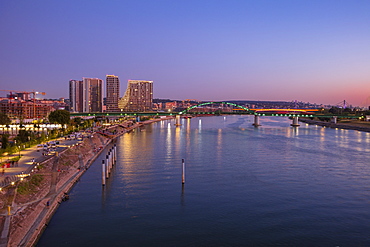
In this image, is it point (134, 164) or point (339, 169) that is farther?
point (134, 164)

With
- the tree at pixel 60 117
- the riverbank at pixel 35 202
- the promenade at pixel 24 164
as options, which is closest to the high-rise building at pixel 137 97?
the tree at pixel 60 117

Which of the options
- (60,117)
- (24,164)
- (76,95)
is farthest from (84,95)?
(24,164)

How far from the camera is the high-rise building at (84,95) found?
150875mm

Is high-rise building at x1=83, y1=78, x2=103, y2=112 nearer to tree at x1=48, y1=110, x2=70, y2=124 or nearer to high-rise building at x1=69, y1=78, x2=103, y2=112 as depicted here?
high-rise building at x1=69, y1=78, x2=103, y2=112

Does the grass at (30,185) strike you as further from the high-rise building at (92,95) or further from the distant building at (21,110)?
the high-rise building at (92,95)

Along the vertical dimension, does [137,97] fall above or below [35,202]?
above

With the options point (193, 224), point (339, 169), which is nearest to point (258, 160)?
point (339, 169)

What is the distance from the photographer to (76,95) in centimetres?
15088

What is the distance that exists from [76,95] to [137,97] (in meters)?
34.1

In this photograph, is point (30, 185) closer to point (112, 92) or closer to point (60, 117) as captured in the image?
point (60, 117)

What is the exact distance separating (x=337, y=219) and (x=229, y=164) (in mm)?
11354

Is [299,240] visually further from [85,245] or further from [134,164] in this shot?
[134,164]

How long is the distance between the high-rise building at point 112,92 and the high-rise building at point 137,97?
4.38 m

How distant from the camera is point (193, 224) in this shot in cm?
1210
